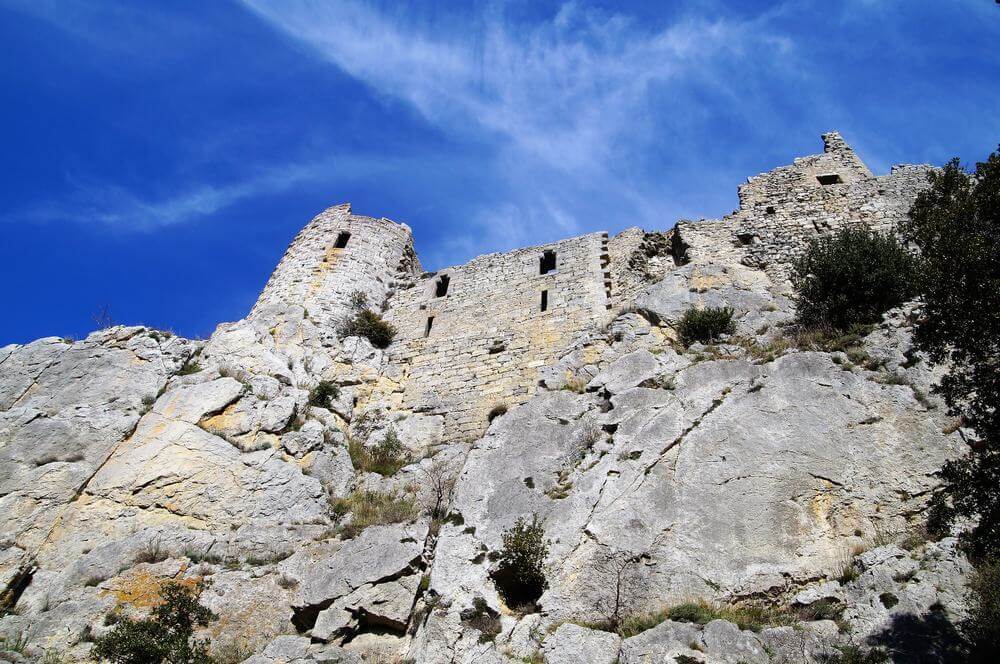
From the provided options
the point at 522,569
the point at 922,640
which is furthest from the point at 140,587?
the point at 922,640

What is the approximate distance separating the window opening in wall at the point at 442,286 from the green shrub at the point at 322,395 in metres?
5.15

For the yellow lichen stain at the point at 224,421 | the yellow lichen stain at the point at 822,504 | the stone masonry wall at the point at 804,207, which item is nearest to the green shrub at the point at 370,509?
the yellow lichen stain at the point at 224,421

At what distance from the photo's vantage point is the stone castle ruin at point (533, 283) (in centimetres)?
1758

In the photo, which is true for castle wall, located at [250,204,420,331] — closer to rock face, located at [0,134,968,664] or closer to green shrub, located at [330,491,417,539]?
rock face, located at [0,134,968,664]

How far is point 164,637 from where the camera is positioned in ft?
35.3

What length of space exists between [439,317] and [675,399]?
30.4ft

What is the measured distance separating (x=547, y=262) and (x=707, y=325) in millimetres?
6804

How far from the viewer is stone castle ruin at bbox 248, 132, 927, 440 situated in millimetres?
17578

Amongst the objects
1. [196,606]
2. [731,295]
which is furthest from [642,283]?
[196,606]

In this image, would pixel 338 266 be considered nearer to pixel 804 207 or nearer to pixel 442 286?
pixel 442 286

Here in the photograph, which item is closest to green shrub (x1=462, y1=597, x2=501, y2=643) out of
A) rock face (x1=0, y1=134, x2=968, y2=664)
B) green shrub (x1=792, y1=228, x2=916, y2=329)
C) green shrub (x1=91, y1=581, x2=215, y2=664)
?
rock face (x1=0, y1=134, x2=968, y2=664)

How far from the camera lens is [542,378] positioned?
618 inches

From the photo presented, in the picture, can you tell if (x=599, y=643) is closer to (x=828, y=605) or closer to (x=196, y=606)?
(x=828, y=605)

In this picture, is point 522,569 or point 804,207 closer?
point 522,569
